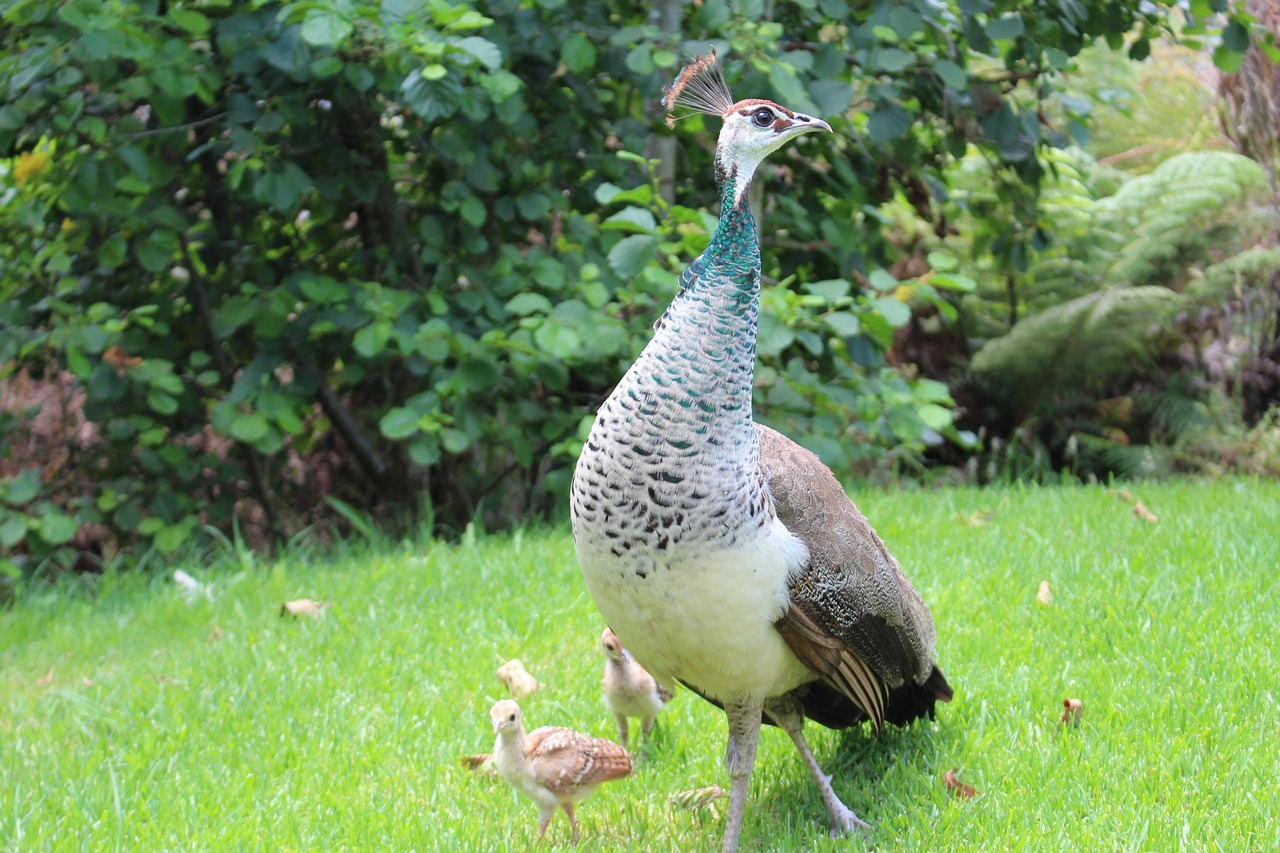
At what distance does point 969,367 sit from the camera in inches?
326

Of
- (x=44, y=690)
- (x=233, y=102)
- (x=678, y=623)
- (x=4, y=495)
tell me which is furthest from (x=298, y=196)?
(x=678, y=623)

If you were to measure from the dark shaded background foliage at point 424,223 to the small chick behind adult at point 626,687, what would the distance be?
6.49ft

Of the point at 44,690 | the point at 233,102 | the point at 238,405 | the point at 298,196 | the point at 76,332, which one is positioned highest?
the point at 233,102

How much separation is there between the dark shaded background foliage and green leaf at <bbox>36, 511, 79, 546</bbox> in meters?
0.02

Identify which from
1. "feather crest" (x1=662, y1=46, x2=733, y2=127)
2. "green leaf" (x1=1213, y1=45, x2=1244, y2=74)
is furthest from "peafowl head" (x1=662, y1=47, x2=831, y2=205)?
"green leaf" (x1=1213, y1=45, x2=1244, y2=74)

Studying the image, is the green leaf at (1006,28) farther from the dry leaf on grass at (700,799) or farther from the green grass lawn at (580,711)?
the dry leaf on grass at (700,799)

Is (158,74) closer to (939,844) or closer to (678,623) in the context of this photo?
(678,623)

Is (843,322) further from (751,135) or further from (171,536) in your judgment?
(171,536)

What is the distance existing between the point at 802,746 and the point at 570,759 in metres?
0.66

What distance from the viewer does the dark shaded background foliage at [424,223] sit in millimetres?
5398

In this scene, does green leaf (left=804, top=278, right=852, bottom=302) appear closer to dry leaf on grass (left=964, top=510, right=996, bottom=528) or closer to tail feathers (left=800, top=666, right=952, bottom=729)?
dry leaf on grass (left=964, top=510, right=996, bottom=528)

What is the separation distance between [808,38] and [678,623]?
4.56m

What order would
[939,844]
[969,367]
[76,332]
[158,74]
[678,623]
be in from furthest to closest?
[969,367]
[76,332]
[158,74]
[939,844]
[678,623]

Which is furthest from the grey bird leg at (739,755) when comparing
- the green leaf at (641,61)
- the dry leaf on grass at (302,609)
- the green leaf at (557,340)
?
the green leaf at (641,61)
